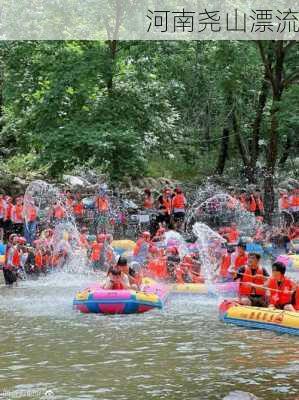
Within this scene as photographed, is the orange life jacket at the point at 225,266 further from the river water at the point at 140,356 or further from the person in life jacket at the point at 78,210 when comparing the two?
the person in life jacket at the point at 78,210

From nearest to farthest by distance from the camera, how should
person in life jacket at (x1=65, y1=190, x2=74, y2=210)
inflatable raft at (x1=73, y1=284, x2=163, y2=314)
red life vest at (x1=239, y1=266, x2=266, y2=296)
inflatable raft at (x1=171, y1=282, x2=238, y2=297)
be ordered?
red life vest at (x1=239, y1=266, x2=266, y2=296), inflatable raft at (x1=73, y1=284, x2=163, y2=314), inflatable raft at (x1=171, y1=282, x2=238, y2=297), person in life jacket at (x1=65, y1=190, x2=74, y2=210)

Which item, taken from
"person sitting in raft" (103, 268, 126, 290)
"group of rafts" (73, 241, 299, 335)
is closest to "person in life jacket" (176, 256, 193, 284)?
"group of rafts" (73, 241, 299, 335)

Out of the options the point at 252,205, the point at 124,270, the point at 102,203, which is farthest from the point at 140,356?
the point at 252,205

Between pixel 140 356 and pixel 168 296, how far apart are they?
428 cm

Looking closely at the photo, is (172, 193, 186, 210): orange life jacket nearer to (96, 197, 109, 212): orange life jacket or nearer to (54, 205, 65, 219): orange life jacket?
(96, 197, 109, 212): orange life jacket

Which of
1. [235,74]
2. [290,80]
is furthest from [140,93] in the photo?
[290,80]

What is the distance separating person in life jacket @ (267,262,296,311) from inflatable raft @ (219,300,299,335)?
30 centimetres

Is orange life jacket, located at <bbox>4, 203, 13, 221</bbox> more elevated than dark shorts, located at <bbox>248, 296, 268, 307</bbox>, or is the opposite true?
orange life jacket, located at <bbox>4, 203, 13, 221</bbox>

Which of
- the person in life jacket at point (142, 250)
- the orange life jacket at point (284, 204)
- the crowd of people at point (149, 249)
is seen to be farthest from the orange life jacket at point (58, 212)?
the orange life jacket at point (284, 204)

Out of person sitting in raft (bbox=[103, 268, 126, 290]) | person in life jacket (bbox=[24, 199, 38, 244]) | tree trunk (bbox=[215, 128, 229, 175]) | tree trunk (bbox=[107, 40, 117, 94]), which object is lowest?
person sitting in raft (bbox=[103, 268, 126, 290])

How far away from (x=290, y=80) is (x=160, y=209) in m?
5.91

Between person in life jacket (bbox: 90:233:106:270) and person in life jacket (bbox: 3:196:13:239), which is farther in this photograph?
person in life jacket (bbox: 3:196:13:239)

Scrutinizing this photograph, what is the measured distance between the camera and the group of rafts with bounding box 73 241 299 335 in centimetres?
1073

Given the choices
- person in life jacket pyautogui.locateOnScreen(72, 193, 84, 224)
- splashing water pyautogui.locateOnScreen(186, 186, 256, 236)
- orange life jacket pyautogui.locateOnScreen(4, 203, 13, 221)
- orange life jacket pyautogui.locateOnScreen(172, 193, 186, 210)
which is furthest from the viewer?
splashing water pyautogui.locateOnScreen(186, 186, 256, 236)
